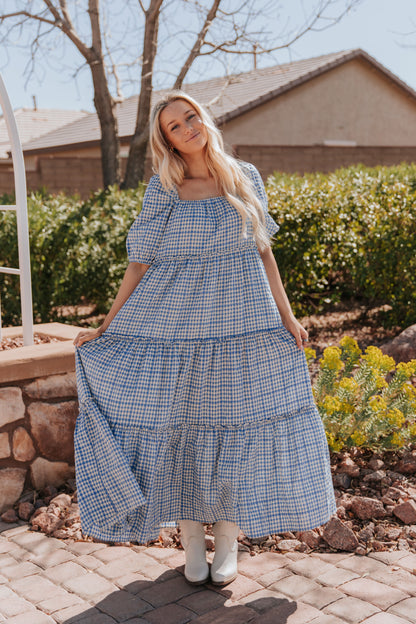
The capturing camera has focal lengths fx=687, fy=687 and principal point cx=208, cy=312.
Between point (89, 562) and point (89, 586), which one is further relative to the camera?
point (89, 562)

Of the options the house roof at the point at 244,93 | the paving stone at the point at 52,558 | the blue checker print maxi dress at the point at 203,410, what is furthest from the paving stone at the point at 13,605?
the house roof at the point at 244,93

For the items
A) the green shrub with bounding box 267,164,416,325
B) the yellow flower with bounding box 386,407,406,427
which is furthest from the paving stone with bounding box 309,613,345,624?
the green shrub with bounding box 267,164,416,325

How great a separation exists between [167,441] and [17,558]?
882 mm

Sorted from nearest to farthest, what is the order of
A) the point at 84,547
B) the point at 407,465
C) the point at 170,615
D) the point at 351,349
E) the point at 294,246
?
the point at 170,615
the point at 84,547
the point at 407,465
the point at 351,349
the point at 294,246

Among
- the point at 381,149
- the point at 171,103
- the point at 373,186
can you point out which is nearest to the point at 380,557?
the point at 171,103

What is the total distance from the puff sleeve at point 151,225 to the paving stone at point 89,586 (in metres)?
1.21

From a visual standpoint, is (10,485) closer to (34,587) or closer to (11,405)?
(11,405)

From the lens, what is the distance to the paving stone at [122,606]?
234 centimetres

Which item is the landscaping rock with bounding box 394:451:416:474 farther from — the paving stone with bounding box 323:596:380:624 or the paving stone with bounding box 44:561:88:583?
the paving stone with bounding box 44:561:88:583

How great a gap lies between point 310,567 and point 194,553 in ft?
1.47

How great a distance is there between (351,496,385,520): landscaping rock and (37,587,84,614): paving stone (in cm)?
123

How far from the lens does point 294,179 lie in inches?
301

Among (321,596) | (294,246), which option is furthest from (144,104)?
(321,596)

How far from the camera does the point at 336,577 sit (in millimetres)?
2510
